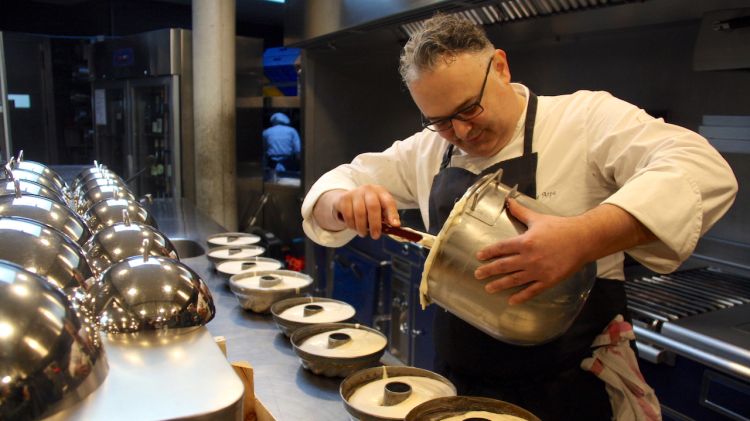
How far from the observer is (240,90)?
5309 mm

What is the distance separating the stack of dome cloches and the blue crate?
403 cm

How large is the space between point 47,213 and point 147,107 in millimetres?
4708

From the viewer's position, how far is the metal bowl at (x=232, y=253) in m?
2.19

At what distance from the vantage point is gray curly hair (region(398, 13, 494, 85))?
125cm

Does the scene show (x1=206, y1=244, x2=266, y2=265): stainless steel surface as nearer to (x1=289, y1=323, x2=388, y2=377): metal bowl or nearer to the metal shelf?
(x1=289, y1=323, x2=388, y2=377): metal bowl

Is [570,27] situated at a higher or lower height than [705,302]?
higher

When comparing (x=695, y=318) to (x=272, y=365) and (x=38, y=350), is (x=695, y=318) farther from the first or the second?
(x=38, y=350)

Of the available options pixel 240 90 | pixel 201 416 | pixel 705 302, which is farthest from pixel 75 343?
pixel 240 90

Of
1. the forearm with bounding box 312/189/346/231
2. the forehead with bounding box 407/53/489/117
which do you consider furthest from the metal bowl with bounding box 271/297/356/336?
the forehead with bounding box 407/53/489/117

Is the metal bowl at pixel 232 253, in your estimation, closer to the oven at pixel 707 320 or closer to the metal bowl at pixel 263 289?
the metal bowl at pixel 263 289

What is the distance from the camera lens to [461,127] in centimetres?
133

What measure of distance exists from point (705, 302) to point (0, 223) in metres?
2.28

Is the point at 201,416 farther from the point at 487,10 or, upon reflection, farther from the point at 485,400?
the point at 487,10

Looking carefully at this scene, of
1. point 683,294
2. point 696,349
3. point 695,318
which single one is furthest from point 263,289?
point 683,294
